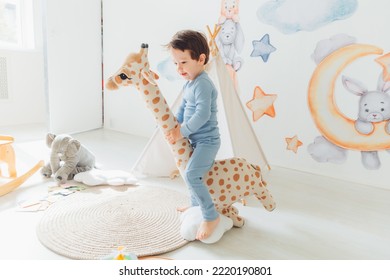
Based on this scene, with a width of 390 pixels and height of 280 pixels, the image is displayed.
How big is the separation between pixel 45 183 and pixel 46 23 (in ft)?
5.44

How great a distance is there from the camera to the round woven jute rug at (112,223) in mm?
1465

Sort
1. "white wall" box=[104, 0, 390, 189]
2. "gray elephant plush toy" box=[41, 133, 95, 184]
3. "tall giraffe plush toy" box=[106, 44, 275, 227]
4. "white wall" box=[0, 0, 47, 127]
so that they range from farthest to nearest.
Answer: "white wall" box=[0, 0, 47, 127]
"white wall" box=[104, 0, 390, 189]
"gray elephant plush toy" box=[41, 133, 95, 184]
"tall giraffe plush toy" box=[106, 44, 275, 227]

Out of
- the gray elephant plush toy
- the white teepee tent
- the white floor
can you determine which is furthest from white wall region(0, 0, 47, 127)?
the white teepee tent

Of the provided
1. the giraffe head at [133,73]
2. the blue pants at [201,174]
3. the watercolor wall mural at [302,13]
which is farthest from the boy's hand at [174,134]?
the watercolor wall mural at [302,13]

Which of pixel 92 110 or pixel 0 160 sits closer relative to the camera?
pixel 0 160

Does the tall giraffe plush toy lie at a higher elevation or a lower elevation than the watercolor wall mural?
lower

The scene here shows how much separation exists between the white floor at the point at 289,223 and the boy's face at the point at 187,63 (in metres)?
0.75

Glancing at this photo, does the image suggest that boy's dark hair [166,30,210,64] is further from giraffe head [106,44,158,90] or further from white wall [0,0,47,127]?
white wall [0,0,47,127]

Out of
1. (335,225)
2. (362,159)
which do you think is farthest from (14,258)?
(362,159)

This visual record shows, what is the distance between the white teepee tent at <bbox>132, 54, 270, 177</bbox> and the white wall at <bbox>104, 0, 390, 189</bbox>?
0.41 m

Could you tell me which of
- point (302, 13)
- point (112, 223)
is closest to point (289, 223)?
point (112, 223)

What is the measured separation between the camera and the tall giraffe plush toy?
62.0 inches

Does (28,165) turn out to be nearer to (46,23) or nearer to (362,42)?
(46,23)

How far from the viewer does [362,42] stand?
234 centimetres
